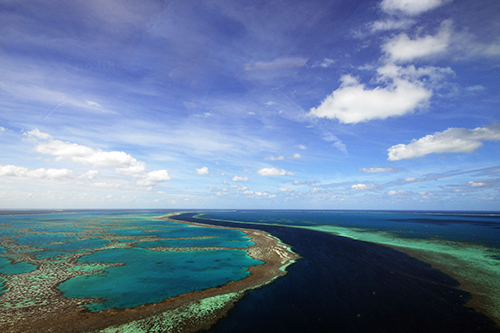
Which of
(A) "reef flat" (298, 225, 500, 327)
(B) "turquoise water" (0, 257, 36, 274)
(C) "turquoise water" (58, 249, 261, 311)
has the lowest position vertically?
(C) "turquoise water" (58, 249, 261, 311)

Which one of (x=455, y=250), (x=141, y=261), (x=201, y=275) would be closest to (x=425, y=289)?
(x=201, y=275)

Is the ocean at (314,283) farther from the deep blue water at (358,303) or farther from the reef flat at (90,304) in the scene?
the reef flat at (90,304)

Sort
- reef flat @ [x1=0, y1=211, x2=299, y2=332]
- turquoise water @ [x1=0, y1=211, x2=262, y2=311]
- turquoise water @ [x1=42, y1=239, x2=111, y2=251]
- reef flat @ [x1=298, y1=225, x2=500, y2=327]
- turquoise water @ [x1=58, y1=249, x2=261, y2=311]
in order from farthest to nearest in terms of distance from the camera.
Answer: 1. turquoise water @ [x1=42, y1=239, x2=111, y2=251]
2. turquoise water @ [x1=0, y1=211, x2=262, y2=311]
3. turquoise water @ [x1=58, y1=249, x2=261, y2=311]
4. reef flat @ [x1=298, y1=225, x2=500, y2=327]
5. reef flat @ [x1=0, y1=211, x2=299, y2=332]

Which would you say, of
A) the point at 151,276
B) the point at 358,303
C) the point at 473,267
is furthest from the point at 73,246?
the point at 473,267

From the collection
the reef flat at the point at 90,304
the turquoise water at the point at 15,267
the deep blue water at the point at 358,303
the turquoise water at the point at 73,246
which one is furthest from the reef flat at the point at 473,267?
the turquoise water at the point at 73,246

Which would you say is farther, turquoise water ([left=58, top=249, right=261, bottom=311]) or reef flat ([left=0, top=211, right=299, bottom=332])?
turquoise water ([left=58, top=249, right=261, bottom=311])

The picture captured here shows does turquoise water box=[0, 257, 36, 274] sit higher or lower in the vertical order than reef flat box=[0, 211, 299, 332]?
higher

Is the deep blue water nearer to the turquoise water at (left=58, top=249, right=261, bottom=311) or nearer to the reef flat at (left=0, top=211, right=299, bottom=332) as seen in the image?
the reef flat at (left=0, top=211, right=299, bottom=332)

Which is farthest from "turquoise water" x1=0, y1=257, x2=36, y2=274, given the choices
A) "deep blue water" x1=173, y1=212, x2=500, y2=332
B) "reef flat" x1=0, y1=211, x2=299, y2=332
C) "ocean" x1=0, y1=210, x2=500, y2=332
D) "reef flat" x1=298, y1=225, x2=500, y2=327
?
"reef flat" x1=298, y1=225, x2=500, y2=327

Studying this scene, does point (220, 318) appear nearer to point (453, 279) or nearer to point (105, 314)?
point (105, 314)
